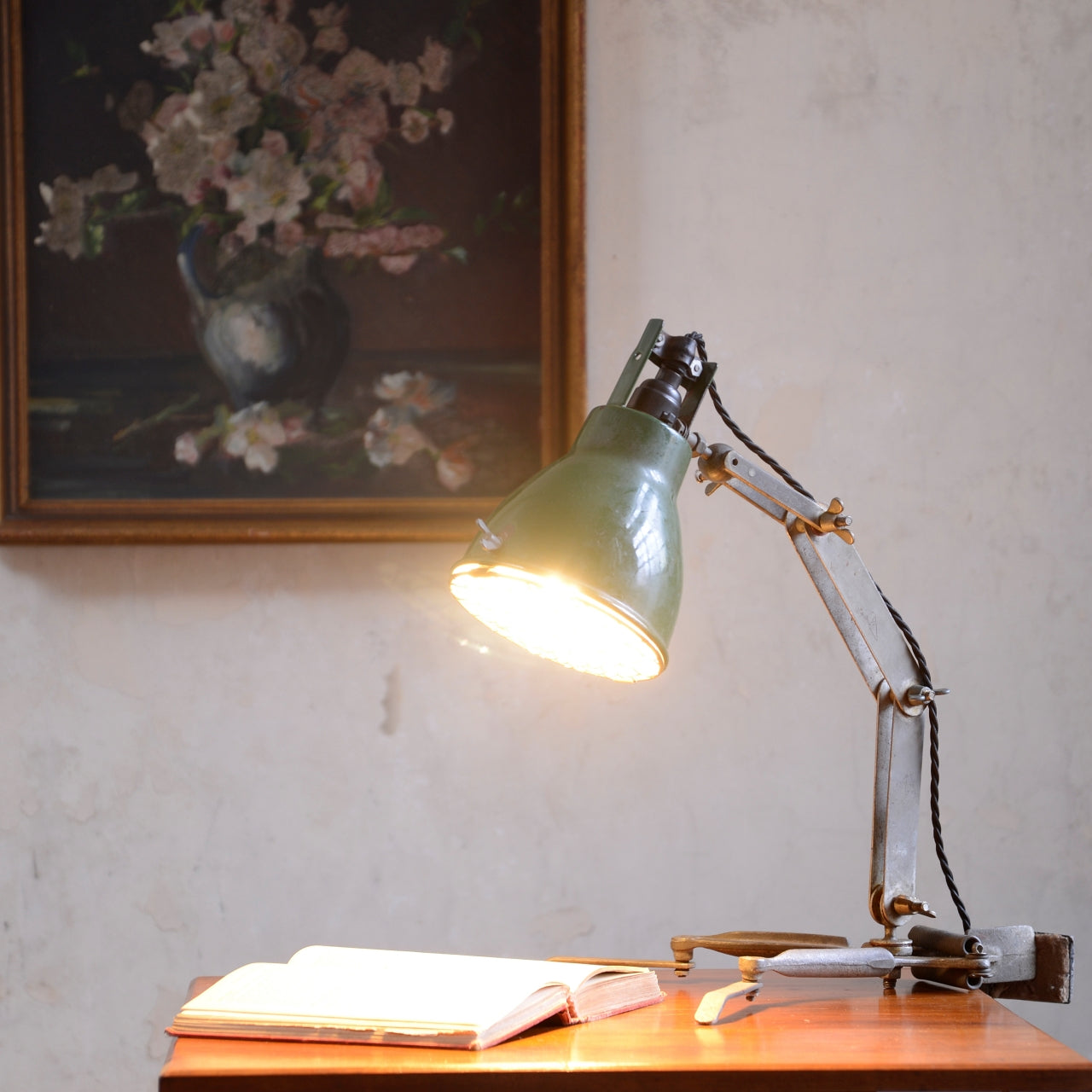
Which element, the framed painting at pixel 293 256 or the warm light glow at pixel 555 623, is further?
the framed painting at pixel 293 256

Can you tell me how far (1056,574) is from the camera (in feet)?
5.05

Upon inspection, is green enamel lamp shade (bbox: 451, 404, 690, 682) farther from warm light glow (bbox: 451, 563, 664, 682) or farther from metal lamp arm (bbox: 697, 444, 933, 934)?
metal lamp arm (bbox: 697, 444, 933, 934)

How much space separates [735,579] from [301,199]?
0.73 m

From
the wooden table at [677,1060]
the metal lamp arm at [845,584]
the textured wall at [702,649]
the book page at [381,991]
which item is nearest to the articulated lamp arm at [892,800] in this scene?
the metal lamp arm at [845,584]

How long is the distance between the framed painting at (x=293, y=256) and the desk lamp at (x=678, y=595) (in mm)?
549

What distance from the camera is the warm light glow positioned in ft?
2.77

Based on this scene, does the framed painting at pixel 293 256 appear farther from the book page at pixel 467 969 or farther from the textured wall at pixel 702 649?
the book page at pixel 467 969

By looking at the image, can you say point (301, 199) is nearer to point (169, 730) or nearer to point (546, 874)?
point (169, 730)

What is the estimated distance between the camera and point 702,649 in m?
1.52

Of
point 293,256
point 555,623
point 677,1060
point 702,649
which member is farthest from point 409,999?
point 293,256

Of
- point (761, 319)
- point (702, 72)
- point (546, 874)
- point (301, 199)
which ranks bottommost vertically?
point (546, 874)

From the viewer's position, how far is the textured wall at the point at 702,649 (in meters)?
1.47

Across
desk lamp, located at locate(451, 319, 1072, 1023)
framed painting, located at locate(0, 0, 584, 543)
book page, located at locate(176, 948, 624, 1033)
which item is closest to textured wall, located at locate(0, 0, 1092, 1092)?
framed painting, located at locate(0, 0, 584, 543)

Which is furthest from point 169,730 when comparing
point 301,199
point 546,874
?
point 301,199
